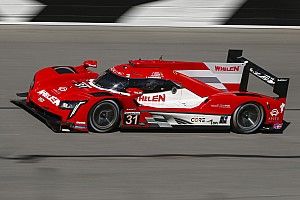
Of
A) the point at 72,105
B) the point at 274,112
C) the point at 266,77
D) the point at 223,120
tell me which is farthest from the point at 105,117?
the point at 266,77

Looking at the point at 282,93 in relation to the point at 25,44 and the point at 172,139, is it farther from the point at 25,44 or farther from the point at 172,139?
the point at 25,44

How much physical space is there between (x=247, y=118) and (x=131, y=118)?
171 centimetres

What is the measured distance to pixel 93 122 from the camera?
10562 mm

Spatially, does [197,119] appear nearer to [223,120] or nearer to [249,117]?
[223,120]

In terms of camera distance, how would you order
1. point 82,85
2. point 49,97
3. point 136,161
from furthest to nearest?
point 82,85 < point 49,97 < point 136,161

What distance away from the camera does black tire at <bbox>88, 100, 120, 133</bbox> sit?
1054 cm

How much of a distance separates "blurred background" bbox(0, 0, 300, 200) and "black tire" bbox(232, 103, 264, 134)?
0.18 m

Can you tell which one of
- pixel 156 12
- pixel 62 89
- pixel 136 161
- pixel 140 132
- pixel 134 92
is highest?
pixel 156 12

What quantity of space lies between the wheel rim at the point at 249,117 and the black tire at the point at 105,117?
178 cm

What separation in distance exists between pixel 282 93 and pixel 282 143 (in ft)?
2.87

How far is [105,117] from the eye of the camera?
10633mm

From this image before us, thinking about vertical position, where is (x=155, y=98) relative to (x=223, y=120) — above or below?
above

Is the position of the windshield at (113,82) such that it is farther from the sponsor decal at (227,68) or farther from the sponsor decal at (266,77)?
the sponsor decal at (266,77)

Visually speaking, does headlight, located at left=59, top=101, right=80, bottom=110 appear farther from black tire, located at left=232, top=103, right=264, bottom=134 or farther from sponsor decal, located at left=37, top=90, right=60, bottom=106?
black tire, located at left=232, top=103, right=264, bottom=134
